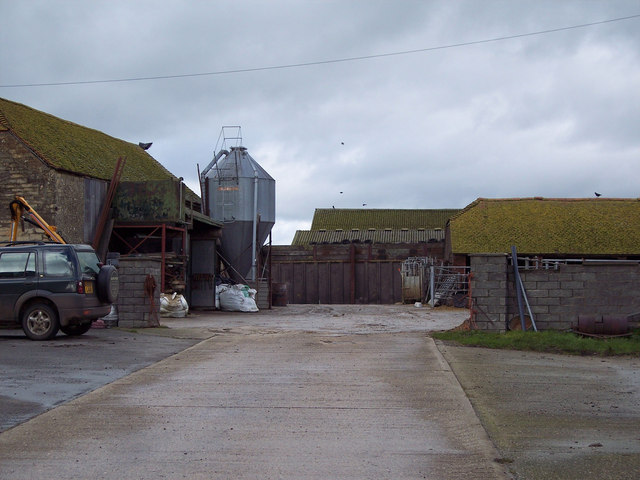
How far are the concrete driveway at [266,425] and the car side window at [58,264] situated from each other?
3.61 m

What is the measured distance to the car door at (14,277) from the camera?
14484 mm

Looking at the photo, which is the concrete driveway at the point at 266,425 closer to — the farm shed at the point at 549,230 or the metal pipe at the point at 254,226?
the farm shed at the point at 549,230

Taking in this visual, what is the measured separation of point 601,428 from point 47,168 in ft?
65.3

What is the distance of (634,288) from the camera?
15.3 m

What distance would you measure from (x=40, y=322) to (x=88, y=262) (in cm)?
146

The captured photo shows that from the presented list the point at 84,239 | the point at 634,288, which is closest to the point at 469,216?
the point at 84,239

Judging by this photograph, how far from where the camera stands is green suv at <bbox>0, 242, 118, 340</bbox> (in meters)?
14.4

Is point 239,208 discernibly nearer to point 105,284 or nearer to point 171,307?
point 171,307

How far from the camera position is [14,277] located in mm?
14586

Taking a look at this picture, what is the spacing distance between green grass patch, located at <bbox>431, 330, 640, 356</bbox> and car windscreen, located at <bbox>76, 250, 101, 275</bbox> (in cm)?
706

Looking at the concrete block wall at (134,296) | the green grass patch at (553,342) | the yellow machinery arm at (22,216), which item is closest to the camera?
the green grass patch at (553,342)

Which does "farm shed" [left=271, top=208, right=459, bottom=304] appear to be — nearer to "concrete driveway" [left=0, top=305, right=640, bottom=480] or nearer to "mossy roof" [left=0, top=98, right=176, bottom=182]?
"mossy roof" [left=0, top=98, right=176, bottom=182]

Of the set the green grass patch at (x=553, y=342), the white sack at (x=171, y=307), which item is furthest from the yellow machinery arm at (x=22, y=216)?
the green grass patch at (x=553, y=342)

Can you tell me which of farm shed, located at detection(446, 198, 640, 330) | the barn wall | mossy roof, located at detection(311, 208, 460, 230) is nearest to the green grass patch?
farm shed, located at detection(446, 198, 640, 330)
